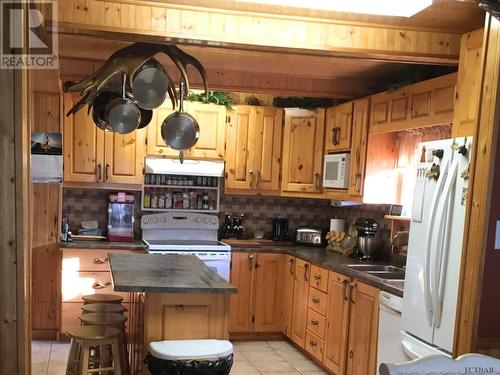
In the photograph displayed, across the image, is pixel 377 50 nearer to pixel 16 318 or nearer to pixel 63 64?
pixel 16 318

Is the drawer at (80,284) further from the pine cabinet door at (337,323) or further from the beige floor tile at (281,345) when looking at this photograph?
the pine cabinet door at (337,323)

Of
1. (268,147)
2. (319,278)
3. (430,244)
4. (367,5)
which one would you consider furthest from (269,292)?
(367,5)

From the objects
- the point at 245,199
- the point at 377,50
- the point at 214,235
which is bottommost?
the point at 214,235

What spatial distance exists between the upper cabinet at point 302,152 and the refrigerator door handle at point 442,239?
7.76ft

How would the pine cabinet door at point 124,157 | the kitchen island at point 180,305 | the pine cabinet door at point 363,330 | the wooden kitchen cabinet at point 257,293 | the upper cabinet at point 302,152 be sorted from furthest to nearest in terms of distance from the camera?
1. the upper cabinet at point 302,152
2. the wooden kitchen cabinet at point 257,293
3. the pine cabinet door at point 124,157
4. the pine cabinet door at point 363,330
5. the kitchen island at point 180,305

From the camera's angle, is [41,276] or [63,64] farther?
[41,276]

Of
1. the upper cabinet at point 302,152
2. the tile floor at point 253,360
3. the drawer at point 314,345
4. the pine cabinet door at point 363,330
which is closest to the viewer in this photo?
the pine cabinet door at point 363,330

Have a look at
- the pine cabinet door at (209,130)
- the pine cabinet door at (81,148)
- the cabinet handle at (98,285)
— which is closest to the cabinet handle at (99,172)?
the pine cabinet door at (81,148)

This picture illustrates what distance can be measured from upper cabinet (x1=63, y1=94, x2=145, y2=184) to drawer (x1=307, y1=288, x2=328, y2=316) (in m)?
2.01

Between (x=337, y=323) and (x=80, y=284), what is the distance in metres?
2.37

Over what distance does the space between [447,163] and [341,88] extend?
2.10 meters

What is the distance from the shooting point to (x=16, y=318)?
1736mm

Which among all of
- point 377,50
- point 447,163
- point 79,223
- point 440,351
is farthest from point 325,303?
point 79,223

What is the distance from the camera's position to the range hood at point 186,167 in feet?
15.4
